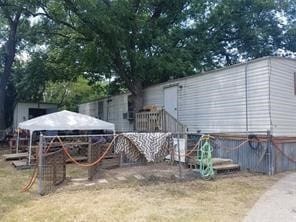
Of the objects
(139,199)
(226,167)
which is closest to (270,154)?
(226,167)

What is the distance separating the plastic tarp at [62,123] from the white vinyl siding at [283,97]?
6.00 meters

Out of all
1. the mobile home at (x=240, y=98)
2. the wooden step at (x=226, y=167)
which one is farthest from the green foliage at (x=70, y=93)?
the wooden step at (x=226, y=167)

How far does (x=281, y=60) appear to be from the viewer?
10.8 m

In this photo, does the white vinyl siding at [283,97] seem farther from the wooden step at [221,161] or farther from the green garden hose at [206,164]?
the green garden hose at [206,164]

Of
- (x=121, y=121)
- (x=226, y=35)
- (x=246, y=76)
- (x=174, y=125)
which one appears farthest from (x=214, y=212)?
(x=226, y=35)

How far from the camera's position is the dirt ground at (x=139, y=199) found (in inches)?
235

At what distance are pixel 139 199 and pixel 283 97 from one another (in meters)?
6.06

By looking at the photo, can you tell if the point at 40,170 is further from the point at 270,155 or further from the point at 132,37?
the point at 132,37

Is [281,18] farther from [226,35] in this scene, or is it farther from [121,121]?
[121,121]

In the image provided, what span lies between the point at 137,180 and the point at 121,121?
427 inches

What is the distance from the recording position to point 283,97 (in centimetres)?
1095

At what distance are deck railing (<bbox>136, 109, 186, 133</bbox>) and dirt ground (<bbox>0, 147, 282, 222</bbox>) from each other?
173 inches

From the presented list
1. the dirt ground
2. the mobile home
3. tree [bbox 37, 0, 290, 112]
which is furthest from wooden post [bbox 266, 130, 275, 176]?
tree [bbox 37, 0, 290, 112]

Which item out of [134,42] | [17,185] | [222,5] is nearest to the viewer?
[17,185]
